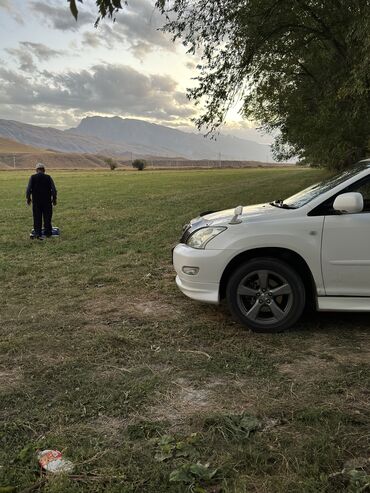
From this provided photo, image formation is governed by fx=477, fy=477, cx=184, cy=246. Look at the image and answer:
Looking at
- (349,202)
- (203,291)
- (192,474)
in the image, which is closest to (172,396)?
(192,474)

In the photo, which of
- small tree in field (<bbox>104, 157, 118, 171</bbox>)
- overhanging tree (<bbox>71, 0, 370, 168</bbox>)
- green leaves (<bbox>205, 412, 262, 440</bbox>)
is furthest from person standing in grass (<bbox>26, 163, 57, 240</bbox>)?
Answer: small tree in field (<bbox>104, 157, 118, 171</bbox>)

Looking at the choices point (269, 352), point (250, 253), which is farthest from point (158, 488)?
point (250, 253)

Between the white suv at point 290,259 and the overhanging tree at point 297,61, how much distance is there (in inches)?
185

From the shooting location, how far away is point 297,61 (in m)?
14.9

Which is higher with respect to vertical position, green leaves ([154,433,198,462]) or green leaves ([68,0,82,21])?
green leaves ([68,0,82,21])

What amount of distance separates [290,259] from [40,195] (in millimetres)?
7295

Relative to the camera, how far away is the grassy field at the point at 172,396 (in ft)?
8.34

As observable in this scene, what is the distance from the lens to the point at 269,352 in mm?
4184

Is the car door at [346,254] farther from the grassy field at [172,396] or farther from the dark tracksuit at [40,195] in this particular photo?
the dark tracksuit at [40,195]

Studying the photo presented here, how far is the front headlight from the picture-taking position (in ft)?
15.9

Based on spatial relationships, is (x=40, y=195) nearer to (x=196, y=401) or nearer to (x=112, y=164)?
(x=196, y=401)

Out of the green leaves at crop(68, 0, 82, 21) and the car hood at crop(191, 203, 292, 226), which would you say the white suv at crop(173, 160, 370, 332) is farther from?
the green leaves at crop(68, 0, 82, 21)

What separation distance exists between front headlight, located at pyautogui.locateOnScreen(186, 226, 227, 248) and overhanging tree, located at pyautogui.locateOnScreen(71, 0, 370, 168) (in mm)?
5019

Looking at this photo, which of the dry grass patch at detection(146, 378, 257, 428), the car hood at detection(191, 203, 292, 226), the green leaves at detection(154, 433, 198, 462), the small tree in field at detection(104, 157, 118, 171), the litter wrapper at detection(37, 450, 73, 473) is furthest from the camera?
the small tree in field at detection(104, 157, 118, 171)
